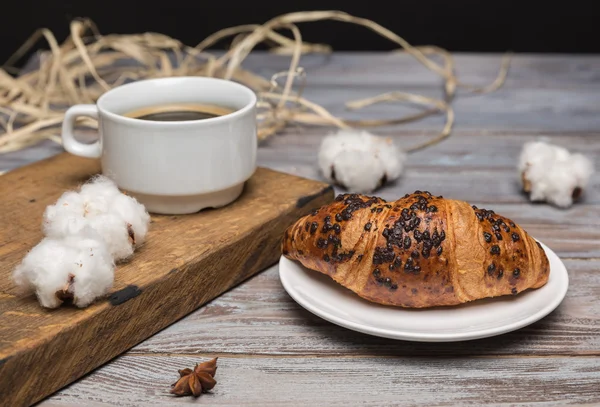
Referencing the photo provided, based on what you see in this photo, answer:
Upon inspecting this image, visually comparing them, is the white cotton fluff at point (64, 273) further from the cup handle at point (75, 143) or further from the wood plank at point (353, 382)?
the cup handle at point (75, 143)

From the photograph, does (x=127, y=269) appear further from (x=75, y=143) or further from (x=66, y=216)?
(x=75, y=143)

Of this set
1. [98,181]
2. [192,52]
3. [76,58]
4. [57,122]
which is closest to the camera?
[98,181]

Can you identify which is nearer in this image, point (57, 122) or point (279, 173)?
point (279, 173)

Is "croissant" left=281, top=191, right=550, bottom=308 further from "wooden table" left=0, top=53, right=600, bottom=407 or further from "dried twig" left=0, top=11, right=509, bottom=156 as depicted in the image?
"dried twig" left=0, top=11, right=509, bottom=156

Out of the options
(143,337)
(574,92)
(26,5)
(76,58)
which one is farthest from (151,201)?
(26,5)

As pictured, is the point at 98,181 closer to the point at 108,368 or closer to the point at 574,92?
the point at 108,368

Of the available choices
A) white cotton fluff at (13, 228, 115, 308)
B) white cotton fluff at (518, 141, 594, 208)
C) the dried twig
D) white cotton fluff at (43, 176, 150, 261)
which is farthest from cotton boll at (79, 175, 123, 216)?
white cotton fluff at (518, 141, 594, 208)

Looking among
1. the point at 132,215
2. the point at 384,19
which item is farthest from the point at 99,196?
the point at 384,19
